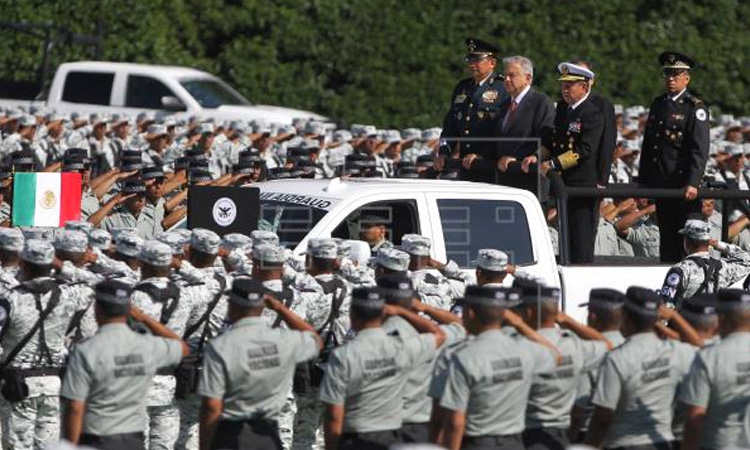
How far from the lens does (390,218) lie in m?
12.6

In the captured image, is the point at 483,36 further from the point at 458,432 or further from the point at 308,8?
the point at 458,432

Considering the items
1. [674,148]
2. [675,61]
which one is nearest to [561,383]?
[674,148]

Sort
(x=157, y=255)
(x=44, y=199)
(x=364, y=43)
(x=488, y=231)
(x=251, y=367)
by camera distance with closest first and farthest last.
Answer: (x=251, y=367) → (x=157, y=255) → (x=488, y=231) → (x=44, y=199) → (x=364, y=43)

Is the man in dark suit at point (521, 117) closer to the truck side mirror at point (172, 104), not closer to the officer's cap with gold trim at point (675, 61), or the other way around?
the officer's cap with gold trim at point (675, 61)

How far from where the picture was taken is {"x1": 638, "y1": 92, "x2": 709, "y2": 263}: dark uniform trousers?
13922 millimetres

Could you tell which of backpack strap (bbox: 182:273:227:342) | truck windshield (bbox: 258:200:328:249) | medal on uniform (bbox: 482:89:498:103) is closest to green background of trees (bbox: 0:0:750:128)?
medal on uniform (bbox: 482:89:498:103)

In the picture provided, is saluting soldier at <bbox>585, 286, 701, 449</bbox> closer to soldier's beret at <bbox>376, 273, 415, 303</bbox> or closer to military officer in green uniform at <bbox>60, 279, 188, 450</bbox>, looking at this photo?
soldier's beret at <bbox>376, 273, 415, 303</bbox>

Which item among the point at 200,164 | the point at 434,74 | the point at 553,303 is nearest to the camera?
the point at 553,303

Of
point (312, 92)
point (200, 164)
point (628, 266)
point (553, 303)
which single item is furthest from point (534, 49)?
point (553, 303)

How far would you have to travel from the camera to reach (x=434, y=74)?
30.2 m

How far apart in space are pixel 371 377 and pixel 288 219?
334 centimetres

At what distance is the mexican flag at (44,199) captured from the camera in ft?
42.9

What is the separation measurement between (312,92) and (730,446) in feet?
70.2

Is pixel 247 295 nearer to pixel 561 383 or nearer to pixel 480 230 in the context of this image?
pixel 561 383
